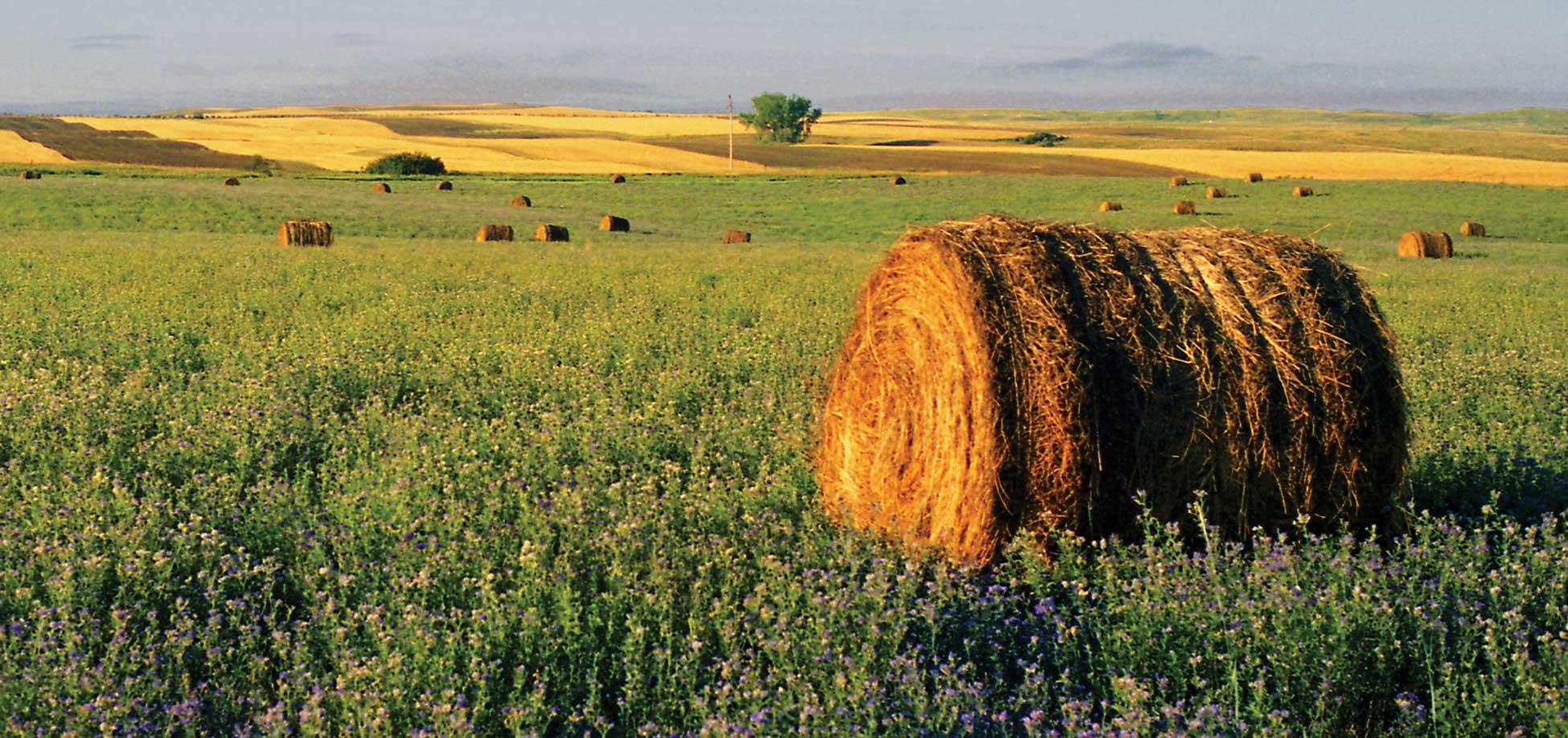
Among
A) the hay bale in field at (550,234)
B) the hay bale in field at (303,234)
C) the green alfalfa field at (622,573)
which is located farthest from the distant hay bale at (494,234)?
the green alfalfa field at (622,573)

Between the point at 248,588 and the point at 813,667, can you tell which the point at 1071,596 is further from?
the point at 248,588

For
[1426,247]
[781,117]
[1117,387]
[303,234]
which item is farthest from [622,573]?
[781,117]

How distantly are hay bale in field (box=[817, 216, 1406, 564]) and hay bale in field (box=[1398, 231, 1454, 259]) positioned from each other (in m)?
27.1

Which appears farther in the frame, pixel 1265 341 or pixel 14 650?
pixel 1265 341

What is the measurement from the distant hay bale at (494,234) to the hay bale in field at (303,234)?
4.50 m

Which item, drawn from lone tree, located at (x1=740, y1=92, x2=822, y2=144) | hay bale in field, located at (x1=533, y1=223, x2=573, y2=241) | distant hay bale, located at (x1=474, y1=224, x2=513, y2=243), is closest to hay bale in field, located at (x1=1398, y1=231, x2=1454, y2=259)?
hay bale in field, located at (x1=533, y1=223, x2=573, y2=241)

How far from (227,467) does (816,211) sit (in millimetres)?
41804

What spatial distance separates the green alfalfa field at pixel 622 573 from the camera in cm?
495

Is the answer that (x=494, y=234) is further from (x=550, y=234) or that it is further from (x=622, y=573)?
(x=622, y=573)

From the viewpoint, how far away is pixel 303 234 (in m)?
30.0

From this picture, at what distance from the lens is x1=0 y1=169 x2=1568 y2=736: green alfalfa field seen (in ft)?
16.2

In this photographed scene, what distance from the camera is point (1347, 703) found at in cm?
520

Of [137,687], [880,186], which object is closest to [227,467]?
[137,687]

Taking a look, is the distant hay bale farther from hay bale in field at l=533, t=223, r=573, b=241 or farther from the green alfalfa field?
the green alfalfa field
